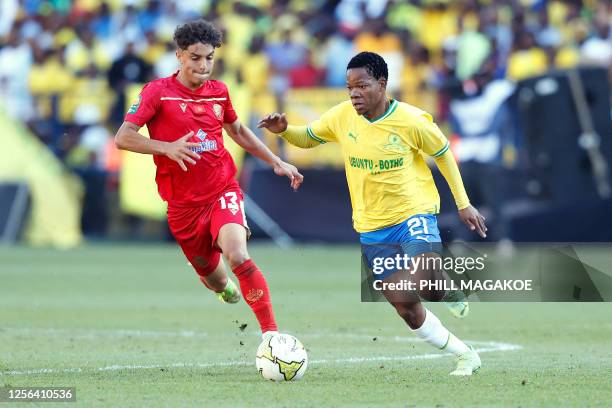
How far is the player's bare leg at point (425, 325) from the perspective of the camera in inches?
345

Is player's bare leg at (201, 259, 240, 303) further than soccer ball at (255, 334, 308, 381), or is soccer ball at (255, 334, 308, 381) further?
player's bare leg at (201, 259, 240, 303)

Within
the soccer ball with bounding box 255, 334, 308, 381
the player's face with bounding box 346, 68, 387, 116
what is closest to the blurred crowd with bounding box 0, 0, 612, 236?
the player's face with bounding box 346, 68, 387, 116

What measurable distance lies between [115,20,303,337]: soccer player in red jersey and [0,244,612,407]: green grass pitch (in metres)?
0.83

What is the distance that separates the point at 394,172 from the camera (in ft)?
30.0

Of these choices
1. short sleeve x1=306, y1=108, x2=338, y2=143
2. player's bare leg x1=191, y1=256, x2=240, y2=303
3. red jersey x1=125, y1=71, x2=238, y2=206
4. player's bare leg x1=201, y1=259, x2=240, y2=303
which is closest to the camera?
red jersey x1=125, y1=71, x2=238, y2=206

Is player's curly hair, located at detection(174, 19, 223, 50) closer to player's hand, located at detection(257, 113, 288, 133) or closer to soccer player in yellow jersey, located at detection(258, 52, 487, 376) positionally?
player's hand, located at detection(257, 113, 288, 133)

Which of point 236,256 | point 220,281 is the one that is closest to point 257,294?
point 236,256

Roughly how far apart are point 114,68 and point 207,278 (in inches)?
574

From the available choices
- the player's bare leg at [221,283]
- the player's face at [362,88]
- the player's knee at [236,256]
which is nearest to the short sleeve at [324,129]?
the player's face at [362,88]

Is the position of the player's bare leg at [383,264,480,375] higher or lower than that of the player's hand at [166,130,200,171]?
lower

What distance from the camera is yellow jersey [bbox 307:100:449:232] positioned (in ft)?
29.8

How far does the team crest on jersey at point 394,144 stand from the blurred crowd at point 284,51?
1199 cm

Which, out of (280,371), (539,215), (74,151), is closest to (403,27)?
(539,215)

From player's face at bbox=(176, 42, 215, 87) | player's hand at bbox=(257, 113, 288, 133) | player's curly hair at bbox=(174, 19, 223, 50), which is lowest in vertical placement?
player's hand at bbox=(257, 113, 288, 133)
